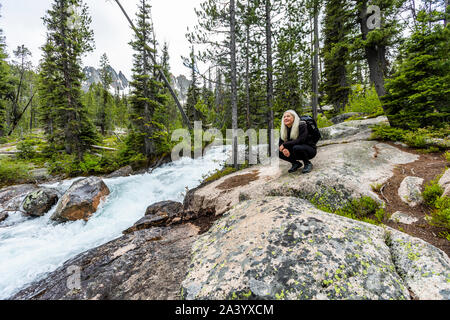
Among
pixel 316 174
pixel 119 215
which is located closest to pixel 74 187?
pixel 119 215

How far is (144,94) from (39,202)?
1069 cm

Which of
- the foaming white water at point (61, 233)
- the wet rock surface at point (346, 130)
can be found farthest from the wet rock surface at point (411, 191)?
the foaming white water at point (61, 233)

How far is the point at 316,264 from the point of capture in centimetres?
191

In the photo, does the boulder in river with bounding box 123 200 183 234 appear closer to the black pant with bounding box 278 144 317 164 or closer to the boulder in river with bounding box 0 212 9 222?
the black pant with bounding box 278 144 317 164

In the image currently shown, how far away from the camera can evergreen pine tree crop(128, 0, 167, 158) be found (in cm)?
1495

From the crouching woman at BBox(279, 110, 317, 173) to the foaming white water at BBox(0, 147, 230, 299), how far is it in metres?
6.34

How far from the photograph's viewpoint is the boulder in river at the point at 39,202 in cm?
802

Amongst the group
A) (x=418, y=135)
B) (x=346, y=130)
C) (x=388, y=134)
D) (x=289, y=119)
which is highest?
(x=346, y=130)

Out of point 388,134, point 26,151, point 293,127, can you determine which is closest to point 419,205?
point 293,127

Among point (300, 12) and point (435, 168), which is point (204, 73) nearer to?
point (300, 12)

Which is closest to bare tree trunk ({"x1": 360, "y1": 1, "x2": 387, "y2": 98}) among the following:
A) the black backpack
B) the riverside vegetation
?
the riverside vegetation

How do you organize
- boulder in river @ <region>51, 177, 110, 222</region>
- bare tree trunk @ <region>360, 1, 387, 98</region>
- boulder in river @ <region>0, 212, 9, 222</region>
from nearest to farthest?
boulder in river @ <region>51, 177, 110, 222</region> < boulder in river @ <region>0, 212, 9, 222</region> < bare tree trunk @ <region>360, 1, 387, 98</region>

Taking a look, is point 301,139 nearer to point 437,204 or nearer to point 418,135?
point 437,204

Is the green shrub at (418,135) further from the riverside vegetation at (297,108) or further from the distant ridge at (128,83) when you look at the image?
the distant ridge at (128,83)
